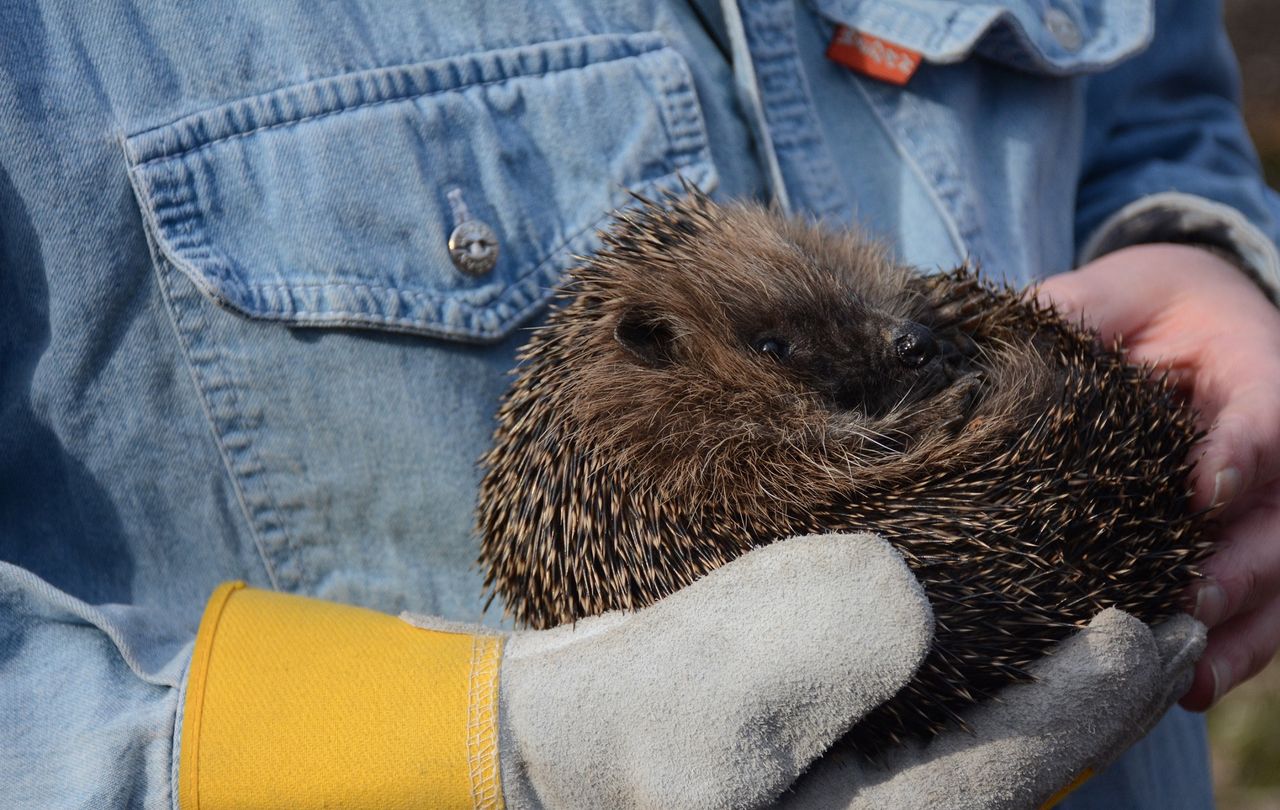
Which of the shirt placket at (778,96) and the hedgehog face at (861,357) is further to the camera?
the shirt placket at (778,96)

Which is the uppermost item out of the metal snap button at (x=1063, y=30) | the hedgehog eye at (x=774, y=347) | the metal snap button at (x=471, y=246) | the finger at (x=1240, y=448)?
the metal snap button at (x=1063, y=30)

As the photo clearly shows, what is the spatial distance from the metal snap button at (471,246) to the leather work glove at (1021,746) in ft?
3.45

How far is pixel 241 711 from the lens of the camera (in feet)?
5.00

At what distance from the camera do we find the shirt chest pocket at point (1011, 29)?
7.19 ft

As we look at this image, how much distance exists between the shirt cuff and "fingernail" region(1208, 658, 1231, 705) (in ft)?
3.25

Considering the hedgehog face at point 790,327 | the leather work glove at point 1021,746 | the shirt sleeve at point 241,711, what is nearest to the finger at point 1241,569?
the leather work glove at point 1021,746

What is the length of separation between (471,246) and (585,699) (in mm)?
862

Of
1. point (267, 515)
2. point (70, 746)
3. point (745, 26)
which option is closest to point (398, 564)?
point (267, 515)

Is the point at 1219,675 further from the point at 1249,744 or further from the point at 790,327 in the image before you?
the point at 1249,744

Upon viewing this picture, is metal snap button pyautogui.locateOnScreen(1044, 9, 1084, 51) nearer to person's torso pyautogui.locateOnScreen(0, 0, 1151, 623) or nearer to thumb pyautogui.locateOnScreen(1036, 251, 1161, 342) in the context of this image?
person's torso pyautogui.locateOnScreen(0, 0, 1151, 623)

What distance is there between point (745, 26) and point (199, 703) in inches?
64.2

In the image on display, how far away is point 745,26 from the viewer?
215 cm

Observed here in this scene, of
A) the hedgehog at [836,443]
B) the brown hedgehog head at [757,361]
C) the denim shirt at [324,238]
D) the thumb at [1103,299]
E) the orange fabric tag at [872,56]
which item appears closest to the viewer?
the hedgehog at [836,443]

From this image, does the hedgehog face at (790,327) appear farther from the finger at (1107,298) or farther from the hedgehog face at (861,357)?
the finger at (1107,298)
